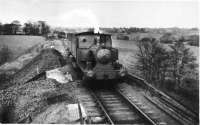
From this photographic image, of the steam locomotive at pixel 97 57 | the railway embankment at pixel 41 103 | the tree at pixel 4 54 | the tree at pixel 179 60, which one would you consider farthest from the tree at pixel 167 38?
the tree at pixel 4 54

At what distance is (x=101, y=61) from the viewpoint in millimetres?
9633

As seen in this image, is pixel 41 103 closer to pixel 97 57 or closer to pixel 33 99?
pixel 33 99

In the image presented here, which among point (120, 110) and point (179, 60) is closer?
point (120, 110)

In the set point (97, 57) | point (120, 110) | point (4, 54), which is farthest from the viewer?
point (4, 54)


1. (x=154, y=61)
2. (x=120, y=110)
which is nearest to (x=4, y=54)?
(x=154, y=61)

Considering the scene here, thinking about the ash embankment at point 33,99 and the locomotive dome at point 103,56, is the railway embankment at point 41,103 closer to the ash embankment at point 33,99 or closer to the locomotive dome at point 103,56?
the ash embankment at point 33,99

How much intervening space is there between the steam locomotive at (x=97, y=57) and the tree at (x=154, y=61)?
2192 mm

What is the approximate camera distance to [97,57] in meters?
9.68

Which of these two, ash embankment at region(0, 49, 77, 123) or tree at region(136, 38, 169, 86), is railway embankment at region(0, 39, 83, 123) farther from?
tree at region(136, 38, 169, 86)

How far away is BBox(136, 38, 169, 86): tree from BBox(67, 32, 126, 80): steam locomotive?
219 cm

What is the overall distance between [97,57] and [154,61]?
3.48 meters

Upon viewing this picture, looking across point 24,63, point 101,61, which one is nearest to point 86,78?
point 101,61

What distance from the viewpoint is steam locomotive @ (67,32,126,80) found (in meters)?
9.66

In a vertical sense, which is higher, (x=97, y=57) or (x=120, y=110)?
(x=97, y=57)
